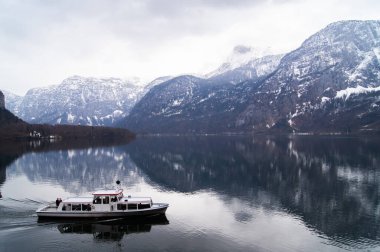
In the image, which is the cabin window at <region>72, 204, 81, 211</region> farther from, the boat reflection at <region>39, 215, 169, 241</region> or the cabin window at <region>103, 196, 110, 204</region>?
the cabin window at <region>103, 196, 110, 204</region>

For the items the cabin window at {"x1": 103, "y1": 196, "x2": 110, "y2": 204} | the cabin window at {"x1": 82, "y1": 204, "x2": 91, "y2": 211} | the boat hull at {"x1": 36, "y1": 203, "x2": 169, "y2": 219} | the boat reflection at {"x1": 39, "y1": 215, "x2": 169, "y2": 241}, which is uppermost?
the cabin window at {"x1": 103, "y1": 196, "x2": 110, "y2": 204}

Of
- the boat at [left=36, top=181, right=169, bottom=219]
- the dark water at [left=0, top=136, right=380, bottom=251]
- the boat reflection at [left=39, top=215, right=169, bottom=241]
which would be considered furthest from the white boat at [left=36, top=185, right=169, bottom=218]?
the dark water at [left=0, top=136, right=380, bottom=251]

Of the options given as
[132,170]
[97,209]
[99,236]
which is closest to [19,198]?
A: [97,209]

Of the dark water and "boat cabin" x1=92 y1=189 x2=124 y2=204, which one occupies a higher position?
"boat cabin" x1=92 y1=189 x2=124 y2=204

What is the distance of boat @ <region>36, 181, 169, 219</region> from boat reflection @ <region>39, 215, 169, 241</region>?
145 cm

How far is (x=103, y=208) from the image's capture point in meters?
80.1

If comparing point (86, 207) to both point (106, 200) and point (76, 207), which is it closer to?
point (76, 207)

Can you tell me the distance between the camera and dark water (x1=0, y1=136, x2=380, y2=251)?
217 ft

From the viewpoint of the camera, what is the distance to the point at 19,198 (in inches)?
4001

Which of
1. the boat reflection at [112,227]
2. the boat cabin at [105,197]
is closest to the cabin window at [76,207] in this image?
the boat reflection at [112,227]

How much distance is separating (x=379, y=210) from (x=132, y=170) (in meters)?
101

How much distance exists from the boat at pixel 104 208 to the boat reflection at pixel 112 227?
4.74 ft

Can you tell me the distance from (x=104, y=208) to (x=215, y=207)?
27.5m

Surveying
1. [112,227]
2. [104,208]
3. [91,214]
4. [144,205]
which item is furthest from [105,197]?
[144,205]
